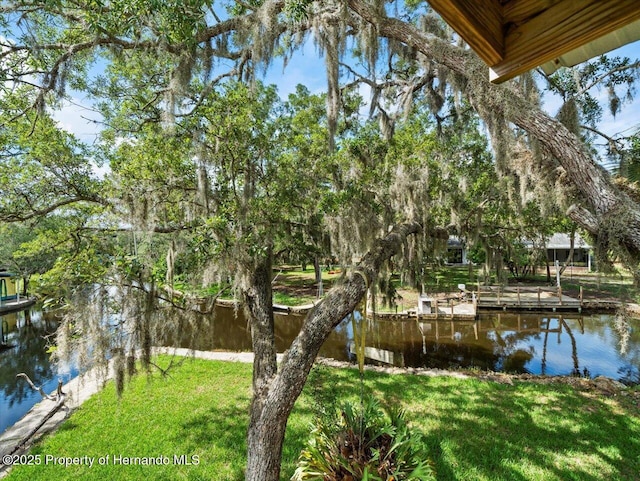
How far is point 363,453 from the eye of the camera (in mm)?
2576

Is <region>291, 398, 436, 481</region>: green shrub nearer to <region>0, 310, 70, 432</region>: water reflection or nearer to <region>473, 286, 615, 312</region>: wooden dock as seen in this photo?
<region>0, 310, 70, 432</region>: water reflection

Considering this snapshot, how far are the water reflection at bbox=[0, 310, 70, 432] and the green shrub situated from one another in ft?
9.50

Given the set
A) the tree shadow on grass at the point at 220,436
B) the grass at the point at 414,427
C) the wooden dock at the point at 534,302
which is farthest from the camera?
the wooden dock at the point at 534,302

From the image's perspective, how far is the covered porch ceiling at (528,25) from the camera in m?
0.70

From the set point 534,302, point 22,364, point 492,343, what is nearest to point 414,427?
point 492,343

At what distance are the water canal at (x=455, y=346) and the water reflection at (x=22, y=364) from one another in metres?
0.02

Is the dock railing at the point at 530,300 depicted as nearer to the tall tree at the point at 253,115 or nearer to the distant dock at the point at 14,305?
the tall tree at the point at 253,115

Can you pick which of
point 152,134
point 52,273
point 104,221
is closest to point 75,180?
point 104,221

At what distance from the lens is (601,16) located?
0.70 metres

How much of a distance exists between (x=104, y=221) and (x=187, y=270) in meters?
1.68

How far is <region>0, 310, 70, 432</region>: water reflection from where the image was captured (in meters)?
5.82

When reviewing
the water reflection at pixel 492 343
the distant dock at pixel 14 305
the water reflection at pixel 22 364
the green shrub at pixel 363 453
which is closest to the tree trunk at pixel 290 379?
the green shrub at pixel 363 453

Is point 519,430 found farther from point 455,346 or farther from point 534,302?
point 534,302

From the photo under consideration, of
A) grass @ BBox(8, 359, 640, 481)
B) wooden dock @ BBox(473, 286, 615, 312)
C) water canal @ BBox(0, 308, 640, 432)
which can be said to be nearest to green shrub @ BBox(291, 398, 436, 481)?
grass @ BBox(8, 359, 640, 481)
